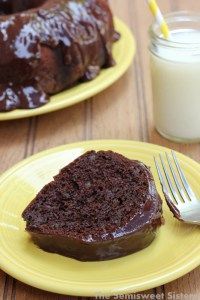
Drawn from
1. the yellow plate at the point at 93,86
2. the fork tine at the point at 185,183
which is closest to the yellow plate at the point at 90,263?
the fork tine at the point at 185,183

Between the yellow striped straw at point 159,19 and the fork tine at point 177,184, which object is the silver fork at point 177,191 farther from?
the yellow striped straw at point 159,19

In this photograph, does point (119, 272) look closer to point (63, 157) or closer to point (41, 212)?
point (41, 212)

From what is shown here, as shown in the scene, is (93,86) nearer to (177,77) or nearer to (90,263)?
(177,77)

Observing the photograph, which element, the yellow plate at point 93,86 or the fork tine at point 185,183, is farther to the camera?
the yellow plate at point 93,86

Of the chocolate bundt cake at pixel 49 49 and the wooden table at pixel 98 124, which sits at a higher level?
the chocolate bundt cake at pixel 49 49

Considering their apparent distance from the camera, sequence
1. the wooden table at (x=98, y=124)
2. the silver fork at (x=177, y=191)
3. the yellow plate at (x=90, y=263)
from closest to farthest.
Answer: the yellow plate at (x=90, y=263) < the silver fork at (x=177, y=191) < the wooden table at (x=98, y=124)

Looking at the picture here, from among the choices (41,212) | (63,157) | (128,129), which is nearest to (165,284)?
(41,212)

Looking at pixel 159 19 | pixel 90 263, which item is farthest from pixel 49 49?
pixel 90 263
